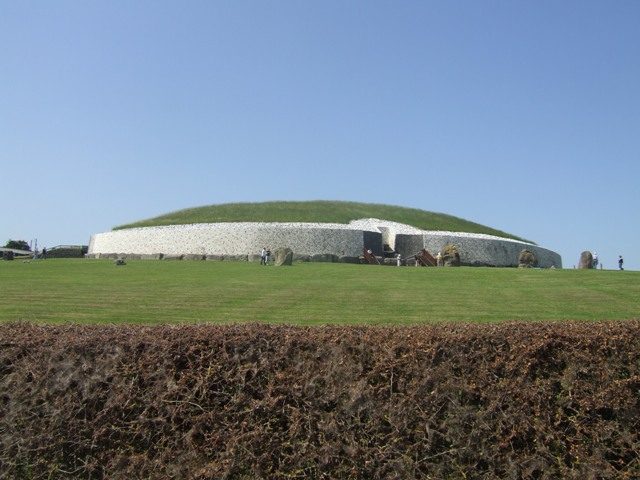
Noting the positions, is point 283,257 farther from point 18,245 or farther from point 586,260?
point 18,245

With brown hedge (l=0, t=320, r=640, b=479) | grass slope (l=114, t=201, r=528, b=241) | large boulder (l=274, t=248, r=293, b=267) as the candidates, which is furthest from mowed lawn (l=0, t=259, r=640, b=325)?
grass slope (l=114, t=201, r=528, b=241)

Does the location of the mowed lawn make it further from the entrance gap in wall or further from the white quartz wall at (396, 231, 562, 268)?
the white quartz wall at (396, 231, 562, 268)

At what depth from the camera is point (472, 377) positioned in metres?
5.25

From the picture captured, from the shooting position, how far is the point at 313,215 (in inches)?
2165

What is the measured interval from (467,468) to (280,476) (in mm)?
Answer: 1556

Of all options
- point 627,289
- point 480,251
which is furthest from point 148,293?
point 480,251

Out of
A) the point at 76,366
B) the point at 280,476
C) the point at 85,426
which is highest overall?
the point at 76,366

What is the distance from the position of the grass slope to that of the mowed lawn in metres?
32.6

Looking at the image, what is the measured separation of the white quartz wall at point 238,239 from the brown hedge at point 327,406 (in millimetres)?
38723

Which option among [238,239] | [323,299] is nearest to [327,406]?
[323,299]

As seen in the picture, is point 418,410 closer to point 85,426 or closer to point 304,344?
point 304,344

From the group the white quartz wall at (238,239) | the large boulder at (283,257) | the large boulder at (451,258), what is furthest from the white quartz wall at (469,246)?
the large boulder at (283,257)

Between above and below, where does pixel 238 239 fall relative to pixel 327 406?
above

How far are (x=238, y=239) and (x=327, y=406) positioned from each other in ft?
138
